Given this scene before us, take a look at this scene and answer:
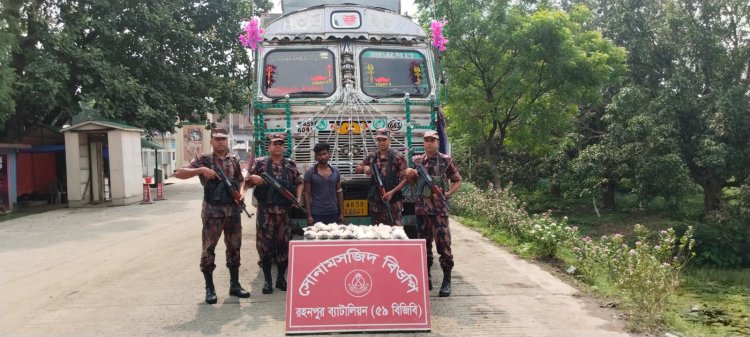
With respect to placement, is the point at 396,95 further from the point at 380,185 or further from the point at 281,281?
the point at 281,281

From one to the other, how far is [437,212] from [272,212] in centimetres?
176

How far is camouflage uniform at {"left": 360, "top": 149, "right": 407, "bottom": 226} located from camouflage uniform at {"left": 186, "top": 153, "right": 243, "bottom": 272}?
1.47 metres

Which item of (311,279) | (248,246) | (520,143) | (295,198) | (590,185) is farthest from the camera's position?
(590,185)

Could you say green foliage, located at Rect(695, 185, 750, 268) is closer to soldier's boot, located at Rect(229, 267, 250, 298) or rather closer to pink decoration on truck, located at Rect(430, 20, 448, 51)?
pink decoration on truck, located at Rect(430, 20, 448, 51)

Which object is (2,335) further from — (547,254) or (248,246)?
(547,254)

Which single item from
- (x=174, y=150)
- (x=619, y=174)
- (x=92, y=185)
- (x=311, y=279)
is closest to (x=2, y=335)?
(x=311, y=279)

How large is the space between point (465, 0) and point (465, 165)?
34.4ft

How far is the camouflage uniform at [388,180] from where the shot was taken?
618 centimetres

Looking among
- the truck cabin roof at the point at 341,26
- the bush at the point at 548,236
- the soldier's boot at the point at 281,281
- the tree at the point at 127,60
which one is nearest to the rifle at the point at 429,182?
the soldier's boot at the point at 281,281

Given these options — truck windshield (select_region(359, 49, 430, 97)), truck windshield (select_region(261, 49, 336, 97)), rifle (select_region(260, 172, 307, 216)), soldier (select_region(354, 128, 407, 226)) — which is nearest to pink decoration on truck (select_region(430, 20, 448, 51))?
truck windshield (select_region(359, 49, 430, 97))

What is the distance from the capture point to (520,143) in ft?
64.0

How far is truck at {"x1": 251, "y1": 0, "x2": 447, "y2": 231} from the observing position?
279 inches

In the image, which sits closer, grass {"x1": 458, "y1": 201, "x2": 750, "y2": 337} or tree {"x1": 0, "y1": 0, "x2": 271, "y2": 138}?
grass {"x1": 458, "y1": 201, "x2": 750, "y2": 337}

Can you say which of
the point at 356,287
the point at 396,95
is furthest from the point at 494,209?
the point at 356,287
